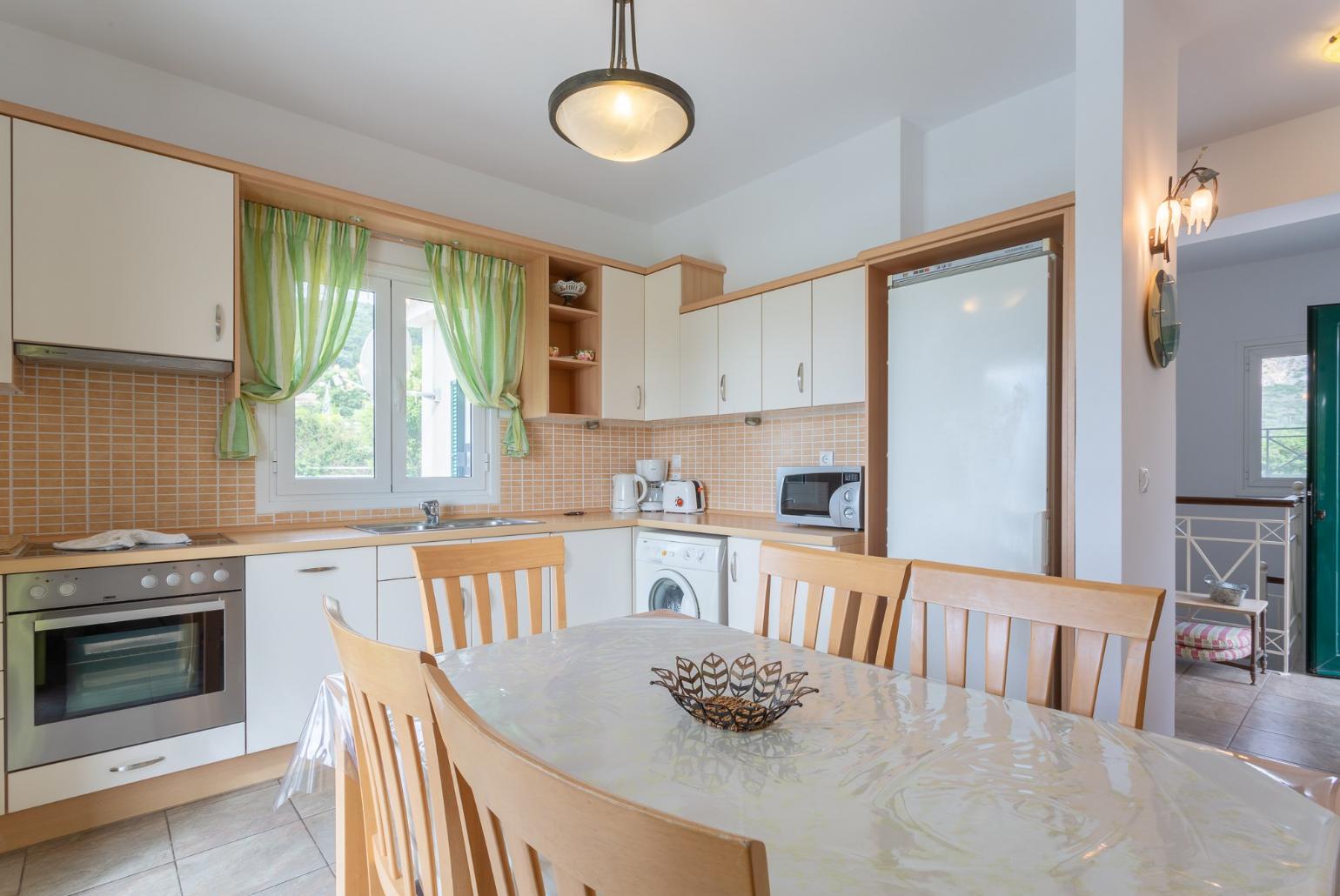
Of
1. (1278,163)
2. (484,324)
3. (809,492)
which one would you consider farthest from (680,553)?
(1278,163)

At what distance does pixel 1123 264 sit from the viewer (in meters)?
1.83

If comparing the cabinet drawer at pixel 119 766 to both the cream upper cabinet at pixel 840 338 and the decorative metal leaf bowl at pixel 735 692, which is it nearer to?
the decorative metal leaf bowl at pixel 735 692

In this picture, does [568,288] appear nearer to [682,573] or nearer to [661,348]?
[661,348]

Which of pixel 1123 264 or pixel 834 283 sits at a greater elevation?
pixel 834 283

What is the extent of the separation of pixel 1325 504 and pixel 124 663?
19.2 ft

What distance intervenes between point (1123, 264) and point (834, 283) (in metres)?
1.16

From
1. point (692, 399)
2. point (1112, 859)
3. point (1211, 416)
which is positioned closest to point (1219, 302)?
point (1211, 416)

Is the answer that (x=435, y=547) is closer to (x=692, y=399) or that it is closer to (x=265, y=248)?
(x=265, y=248)

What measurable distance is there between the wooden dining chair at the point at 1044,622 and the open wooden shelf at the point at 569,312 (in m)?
2.47

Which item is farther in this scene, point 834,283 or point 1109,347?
point 834,283

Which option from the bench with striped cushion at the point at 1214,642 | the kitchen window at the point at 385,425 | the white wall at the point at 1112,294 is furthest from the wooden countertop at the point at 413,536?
the bench with striped cushion at the point at 1214,642

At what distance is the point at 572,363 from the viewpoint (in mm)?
3465

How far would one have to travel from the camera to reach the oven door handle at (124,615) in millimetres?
1831

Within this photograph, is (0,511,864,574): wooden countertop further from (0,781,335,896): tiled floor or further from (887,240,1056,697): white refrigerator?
(0,781,335,896): tiled floor
